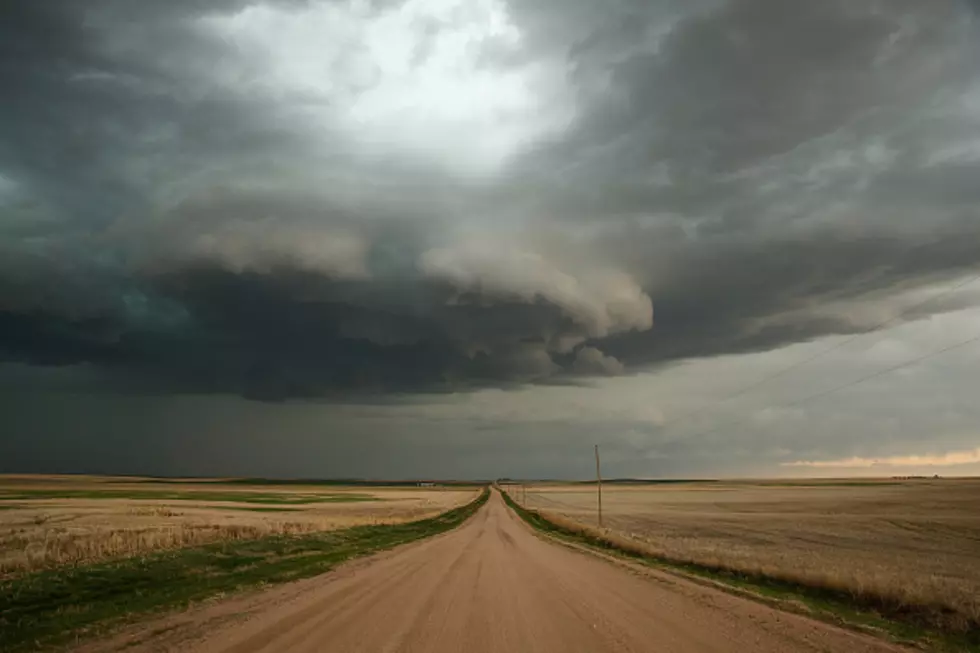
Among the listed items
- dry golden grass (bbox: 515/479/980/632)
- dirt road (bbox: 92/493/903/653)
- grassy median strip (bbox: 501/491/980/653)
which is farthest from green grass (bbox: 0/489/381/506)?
grassy median strip (bbox: 501/491/980/653)

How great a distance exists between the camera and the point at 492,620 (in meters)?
13.4

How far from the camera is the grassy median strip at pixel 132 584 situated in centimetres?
1345

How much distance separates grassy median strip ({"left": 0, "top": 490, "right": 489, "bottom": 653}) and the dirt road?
5.74ft

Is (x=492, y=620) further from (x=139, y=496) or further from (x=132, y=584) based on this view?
(x=139, y=496)

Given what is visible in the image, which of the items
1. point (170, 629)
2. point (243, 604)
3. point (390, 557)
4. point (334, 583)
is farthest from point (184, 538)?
point (170, 629)

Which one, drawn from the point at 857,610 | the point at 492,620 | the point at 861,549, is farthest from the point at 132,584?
the point at 861,549

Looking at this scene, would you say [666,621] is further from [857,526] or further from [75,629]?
[857,526]

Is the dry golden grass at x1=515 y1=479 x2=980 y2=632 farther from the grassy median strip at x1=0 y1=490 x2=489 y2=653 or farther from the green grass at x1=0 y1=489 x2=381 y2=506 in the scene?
the green grass at x1=0 y1=489 x2=381 y2=506

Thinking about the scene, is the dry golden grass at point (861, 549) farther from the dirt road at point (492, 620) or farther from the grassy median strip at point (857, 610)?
the dirt road at point (492, 620)

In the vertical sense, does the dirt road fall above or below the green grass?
above

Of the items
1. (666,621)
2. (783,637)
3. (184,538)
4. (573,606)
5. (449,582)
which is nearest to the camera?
(783,637)

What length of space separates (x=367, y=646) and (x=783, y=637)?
26.1ft

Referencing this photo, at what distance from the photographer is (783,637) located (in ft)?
40.5

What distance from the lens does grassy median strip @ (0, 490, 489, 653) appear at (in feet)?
44.1
